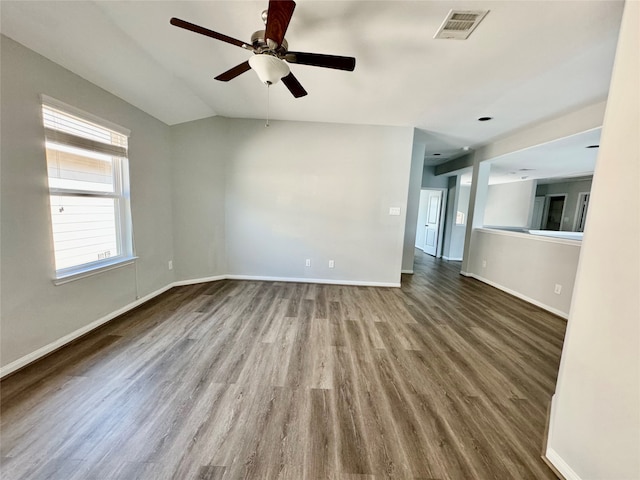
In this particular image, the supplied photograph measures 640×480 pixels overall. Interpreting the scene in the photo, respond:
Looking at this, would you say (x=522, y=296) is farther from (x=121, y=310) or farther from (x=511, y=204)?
(x=121, y=310)

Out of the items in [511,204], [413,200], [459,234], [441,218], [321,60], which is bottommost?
[459,234]

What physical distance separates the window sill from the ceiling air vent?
12.1ft

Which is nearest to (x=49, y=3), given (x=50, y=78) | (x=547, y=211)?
(x=50, y=78)

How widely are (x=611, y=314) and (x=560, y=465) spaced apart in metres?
0.86

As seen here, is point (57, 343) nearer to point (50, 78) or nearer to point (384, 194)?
point (50, 78)

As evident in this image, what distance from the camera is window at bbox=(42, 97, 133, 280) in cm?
209

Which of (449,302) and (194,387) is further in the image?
(449,302)

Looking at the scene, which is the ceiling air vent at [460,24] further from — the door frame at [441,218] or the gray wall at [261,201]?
the door frame at [441,218]

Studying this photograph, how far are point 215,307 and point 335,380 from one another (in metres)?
1.95

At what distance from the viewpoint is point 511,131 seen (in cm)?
382

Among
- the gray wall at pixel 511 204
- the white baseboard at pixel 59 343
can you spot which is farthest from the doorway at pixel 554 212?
the white baseboard at pixel 59 343

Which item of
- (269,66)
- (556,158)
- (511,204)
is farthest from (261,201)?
(511,204)

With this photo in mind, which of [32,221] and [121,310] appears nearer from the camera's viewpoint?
[32,221]

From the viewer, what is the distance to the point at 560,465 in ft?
4.09
